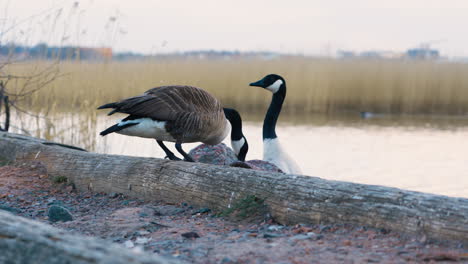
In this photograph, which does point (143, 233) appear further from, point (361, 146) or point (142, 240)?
point (361, 146)

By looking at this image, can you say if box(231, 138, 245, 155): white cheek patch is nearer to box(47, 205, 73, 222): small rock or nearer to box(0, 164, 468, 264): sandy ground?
box(0, 164, 468, 264): sandy ground

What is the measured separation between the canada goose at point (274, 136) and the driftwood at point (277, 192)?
9.50ft

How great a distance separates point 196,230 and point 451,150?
10.1 meters

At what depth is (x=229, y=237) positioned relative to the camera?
3535mm

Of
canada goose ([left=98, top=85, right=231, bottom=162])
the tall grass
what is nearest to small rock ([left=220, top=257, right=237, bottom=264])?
canada goose ([left=98, top=85, right=231, bottom=162])

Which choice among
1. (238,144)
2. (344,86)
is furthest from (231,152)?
(344,86)

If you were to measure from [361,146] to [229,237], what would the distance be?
9916mm

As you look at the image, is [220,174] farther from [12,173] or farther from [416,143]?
[416,143]

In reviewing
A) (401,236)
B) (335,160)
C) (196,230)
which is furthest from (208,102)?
(335,160)

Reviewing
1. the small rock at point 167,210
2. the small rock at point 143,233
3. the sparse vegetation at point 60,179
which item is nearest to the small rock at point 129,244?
the small rock at point 143,233

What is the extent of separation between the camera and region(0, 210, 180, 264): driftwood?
2.21 meters

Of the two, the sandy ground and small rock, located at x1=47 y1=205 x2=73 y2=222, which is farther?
small rock, located at x1=47 y1=205 x2=73 y2=222

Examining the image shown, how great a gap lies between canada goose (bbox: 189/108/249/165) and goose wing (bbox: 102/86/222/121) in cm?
123

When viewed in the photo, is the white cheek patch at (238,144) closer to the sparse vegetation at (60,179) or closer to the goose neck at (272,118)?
the goose neck at (272,118)
